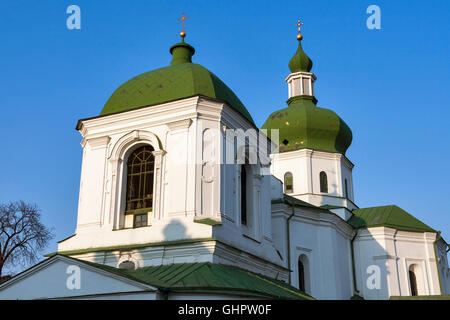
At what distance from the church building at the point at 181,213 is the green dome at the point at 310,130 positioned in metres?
5.50

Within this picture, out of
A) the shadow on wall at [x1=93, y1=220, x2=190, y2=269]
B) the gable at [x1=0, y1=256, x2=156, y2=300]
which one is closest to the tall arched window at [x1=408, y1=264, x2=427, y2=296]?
the shadow on wall at [x1=93, y1=220, x2=190, y2=269]

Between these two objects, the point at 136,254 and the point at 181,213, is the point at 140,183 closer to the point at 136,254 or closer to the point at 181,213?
the point at 181,213

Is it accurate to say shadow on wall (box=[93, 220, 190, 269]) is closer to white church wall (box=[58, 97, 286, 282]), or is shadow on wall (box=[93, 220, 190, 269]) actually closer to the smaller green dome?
white church wall (box=[58, 97, 286, 282])

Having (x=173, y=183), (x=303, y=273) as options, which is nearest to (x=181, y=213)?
(x=173, y=183)

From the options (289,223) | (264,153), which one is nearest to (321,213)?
(289,223)

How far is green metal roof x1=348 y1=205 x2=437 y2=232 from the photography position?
74.5 feet

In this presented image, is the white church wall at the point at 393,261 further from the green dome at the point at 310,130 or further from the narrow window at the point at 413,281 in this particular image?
the green dome at the point at 310,130

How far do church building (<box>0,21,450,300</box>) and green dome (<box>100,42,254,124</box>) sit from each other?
0.03 metres

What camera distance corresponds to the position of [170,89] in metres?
15.1

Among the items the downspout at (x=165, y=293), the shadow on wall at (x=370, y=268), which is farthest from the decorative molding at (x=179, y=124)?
the shadow on wall at (x=370, y=268)

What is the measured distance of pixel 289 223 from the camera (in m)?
19.5

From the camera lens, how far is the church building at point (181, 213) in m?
11.4
